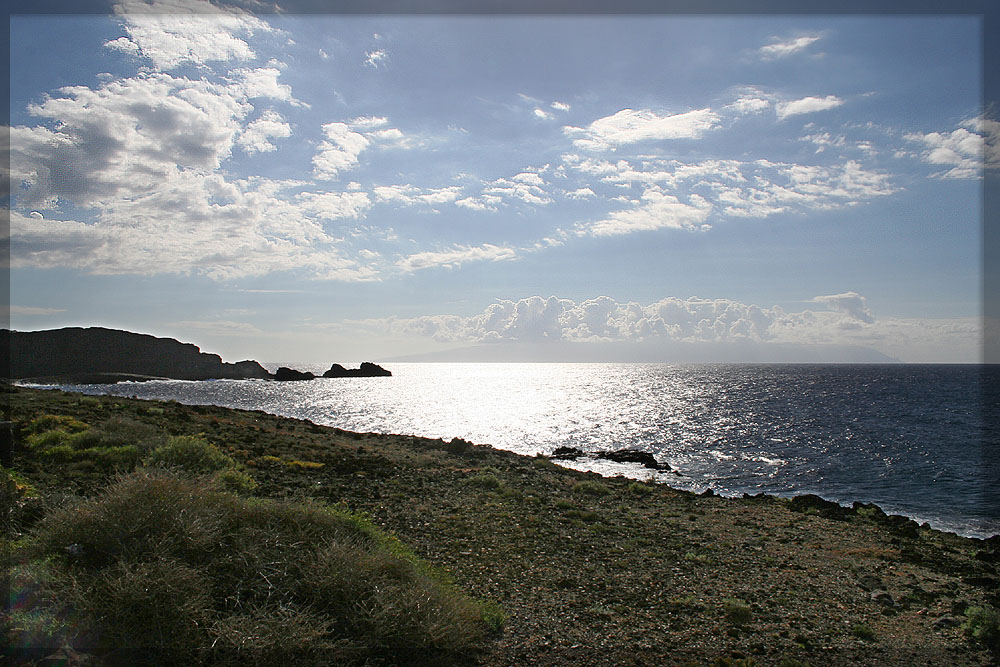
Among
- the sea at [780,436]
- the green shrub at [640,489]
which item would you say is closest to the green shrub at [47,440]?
the green shrub at [640,489]

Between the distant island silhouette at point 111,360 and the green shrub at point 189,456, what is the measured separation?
146m

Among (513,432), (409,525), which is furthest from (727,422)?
(409,525)

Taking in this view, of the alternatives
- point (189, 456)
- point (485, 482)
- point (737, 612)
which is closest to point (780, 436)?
point (485, 482)

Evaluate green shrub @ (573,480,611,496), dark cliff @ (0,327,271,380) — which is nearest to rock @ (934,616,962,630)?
A: green shrub @ (573,480,611,496)

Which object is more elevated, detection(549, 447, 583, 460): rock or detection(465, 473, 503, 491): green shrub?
detection(465, 473, 503, 491): green shrub

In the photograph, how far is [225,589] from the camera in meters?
5.22

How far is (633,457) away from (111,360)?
175 meters

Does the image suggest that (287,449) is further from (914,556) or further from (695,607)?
(914,556)

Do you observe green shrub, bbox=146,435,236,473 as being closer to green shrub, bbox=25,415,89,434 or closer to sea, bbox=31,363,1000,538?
green shrub, bbox=25,415,89,434

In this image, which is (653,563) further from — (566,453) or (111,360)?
(111,360)

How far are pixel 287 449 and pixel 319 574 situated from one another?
1594 centimetres

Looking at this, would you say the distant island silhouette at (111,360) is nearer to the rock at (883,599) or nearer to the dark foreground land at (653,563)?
the dark foreground land at (653,563)

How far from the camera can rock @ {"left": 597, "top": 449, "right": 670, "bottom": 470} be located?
108 feet

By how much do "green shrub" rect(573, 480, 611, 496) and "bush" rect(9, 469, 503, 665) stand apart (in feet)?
40.0
